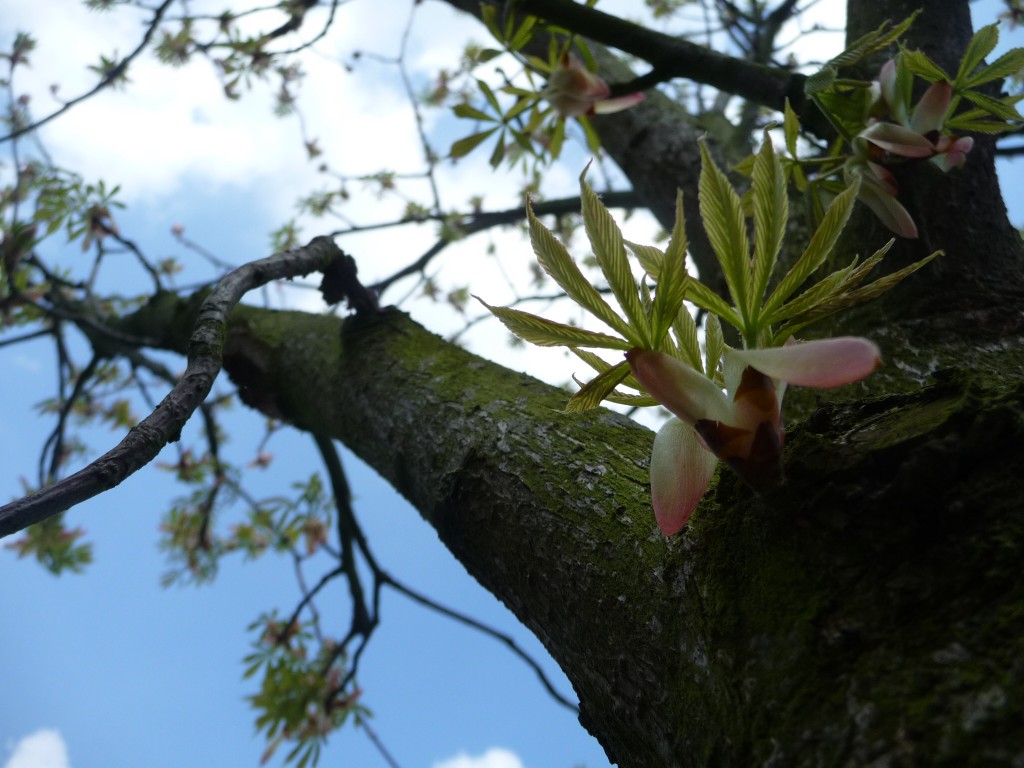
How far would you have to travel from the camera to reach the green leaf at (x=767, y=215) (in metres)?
0.61

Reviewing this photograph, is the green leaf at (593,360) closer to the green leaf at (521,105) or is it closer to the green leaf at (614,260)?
the green leaf at (614,260)

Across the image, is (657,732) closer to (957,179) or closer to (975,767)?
(975,767)

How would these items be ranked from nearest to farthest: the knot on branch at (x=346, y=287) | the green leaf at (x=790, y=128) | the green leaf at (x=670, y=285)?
the green leaf at (x=670, y=285) < the green leaf at (x=790, y=128) < the knot on branch at (x=346, y=287)

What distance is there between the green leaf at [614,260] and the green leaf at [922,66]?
0.63m

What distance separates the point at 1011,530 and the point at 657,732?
12.8 inches

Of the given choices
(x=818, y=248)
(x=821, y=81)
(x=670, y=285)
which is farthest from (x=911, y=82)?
(x=670, y=285)

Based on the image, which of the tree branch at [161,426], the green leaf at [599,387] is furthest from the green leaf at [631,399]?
the tree branch at [161,426]

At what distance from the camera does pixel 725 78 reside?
1210mm

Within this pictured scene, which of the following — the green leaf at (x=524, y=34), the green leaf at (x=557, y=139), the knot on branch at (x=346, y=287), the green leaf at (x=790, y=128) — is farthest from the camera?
the green leaf at (x=557, y=139)

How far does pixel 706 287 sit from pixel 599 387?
5.3 inches

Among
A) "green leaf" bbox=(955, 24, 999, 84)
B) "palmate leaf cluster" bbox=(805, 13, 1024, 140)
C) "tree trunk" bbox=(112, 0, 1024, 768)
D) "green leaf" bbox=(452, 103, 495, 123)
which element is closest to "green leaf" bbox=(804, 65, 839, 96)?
"palmate leaf cluster" bbox=(805, 13, 1024, 140)

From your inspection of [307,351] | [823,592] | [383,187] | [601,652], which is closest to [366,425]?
[307,351]

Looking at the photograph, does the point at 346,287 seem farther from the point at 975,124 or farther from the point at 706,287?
the point at 975,124

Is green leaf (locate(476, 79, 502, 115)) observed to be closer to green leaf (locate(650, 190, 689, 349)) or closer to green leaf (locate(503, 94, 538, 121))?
green leaf (locate(503, 94, 538, 121))
